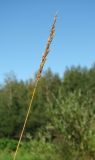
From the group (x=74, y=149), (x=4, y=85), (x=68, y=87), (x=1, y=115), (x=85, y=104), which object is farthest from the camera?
(x=4, y=85)

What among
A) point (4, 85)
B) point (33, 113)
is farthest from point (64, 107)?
point (4, 85)

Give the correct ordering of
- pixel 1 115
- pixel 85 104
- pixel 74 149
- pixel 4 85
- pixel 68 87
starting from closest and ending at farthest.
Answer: pixel 74 149 → pixel 85 104 → pixel 1 115 → pixel 68 87 → pixel 4 85

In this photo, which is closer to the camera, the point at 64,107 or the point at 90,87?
the point at 64,107

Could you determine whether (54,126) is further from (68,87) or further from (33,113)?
(68,87)

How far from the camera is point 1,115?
59906 mm

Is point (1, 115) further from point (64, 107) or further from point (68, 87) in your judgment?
point (64, 107)

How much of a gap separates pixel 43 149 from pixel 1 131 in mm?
43147

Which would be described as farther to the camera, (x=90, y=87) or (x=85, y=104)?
(x=90, y=87)

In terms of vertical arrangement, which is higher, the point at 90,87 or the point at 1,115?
the point at 90,87

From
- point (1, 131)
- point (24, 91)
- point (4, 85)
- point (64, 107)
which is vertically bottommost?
point (64, 107)

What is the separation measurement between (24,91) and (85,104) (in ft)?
167

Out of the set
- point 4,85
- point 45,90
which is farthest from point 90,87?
point 4,85

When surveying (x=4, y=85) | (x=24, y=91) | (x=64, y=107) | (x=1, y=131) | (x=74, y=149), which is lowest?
(x=74, y=149)

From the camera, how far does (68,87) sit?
66.9 meters
